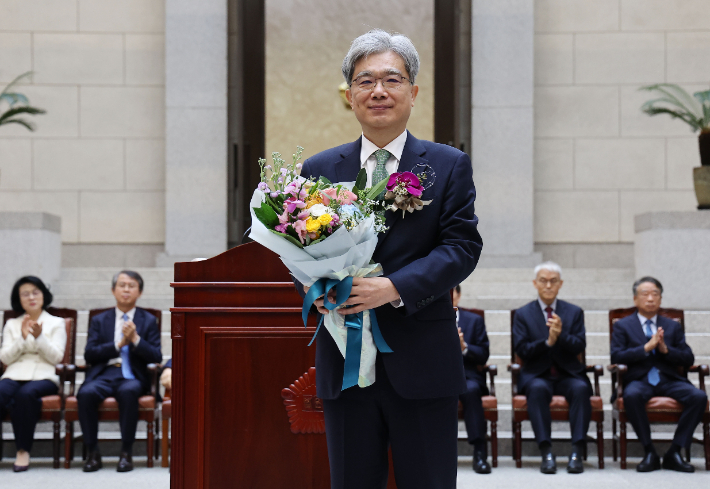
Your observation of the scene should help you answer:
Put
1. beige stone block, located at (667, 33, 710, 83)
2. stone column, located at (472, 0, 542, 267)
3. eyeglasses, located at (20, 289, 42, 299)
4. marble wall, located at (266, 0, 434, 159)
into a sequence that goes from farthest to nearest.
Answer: marble wall, located at (266, 0, 434, 159) < beige stone block, located at (667, 33, 710, 83) < stone column, located at (472, 0, 542, 267) < eyeglasses, located at (20, 289, 42, 299)

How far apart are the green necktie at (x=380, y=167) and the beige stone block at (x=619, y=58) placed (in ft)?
26.5

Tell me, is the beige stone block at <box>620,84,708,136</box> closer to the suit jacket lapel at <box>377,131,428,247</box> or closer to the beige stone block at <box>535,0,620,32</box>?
the beige stone block at <box>535,0,620,32</box>

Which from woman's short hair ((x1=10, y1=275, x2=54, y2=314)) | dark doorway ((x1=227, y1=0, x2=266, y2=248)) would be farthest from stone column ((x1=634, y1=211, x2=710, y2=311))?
woman's short hair ((x1=10, y1=275, x2=54, y2=314))

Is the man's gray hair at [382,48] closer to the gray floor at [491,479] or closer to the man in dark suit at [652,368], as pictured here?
the gray floor at [491,479]

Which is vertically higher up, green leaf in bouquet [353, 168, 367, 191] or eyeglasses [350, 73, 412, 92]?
eyeglasses [350, 73, 412, 92]

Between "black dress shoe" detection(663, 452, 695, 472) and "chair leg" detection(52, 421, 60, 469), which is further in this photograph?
"chair leg" detection(52, 421, 60, 469)

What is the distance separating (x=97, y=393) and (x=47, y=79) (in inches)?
213

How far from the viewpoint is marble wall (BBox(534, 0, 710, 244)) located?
9.48m

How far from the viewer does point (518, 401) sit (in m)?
5.48

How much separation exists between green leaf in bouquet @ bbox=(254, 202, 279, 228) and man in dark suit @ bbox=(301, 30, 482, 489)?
214mm

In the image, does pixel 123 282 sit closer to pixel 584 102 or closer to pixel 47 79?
pixel 47 79

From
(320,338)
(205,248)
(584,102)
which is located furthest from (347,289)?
(584,102)

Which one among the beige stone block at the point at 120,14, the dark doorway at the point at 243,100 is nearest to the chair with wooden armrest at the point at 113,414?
the dark doorway at the point at 243,100

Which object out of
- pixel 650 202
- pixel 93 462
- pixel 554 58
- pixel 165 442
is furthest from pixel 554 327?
pixel 554 58
